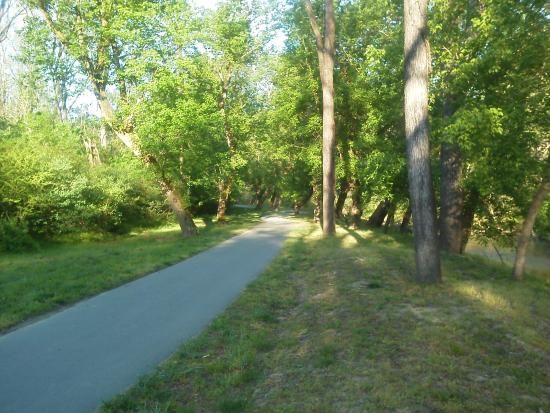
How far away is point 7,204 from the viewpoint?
58.5 ft

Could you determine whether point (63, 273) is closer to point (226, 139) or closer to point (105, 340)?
point (105, 340)

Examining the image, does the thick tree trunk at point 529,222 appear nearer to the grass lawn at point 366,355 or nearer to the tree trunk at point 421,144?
the grass lawn at point 366,355

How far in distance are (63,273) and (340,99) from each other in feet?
50.4

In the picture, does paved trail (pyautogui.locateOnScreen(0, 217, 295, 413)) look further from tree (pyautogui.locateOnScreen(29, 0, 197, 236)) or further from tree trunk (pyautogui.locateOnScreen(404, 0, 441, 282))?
tree (pyautogui.locateOnScreen(29, 0, 197, 236))

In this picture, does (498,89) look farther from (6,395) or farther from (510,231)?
(6,395)

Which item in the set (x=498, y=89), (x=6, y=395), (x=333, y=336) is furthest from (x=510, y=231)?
(x=6, y=395)

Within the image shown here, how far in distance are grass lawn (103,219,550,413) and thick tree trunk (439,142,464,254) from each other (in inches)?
219

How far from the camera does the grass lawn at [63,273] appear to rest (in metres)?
Result: 8.20

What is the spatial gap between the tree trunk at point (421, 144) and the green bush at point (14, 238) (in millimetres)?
15087

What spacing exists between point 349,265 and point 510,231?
9.45 meters

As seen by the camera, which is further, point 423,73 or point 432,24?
point 432,24

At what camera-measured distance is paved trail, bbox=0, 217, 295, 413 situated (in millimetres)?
4641

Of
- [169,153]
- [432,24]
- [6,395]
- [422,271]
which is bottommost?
[6,395]

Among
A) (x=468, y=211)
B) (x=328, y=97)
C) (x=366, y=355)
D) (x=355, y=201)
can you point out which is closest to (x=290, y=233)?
(x=355, y=201)
